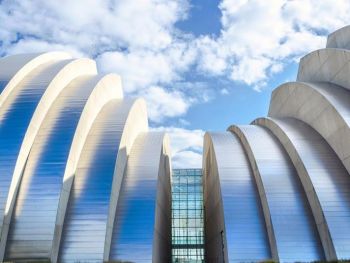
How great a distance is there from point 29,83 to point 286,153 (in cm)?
2028

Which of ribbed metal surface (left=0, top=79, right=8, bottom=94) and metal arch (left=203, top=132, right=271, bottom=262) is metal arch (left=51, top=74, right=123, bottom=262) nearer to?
ribbed metal surface (left=0, top=79, right=8, bottom=94)

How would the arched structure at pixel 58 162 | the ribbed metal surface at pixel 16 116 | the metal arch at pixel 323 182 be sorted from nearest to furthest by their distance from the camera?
the metal arch at pixel 323 182 → the arched structure at pixel 58 162 → the ribbed metal surface at pixel 16 116

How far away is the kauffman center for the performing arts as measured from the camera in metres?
23.9

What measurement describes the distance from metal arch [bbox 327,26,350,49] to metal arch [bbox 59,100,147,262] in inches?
723

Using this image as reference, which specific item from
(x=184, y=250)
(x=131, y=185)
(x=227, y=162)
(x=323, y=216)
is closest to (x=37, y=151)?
(x=131, y=185)

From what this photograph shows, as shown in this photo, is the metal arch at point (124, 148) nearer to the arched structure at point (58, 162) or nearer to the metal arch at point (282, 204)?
the arched structure at point (58, 162)

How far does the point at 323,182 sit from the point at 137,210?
12.4m

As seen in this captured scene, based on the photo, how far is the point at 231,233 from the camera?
25.6m

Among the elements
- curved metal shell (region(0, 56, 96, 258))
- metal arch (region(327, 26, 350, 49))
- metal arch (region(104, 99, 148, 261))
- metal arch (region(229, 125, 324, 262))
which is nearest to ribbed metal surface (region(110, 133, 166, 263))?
metal arch (region(104, 99, 148, 261))

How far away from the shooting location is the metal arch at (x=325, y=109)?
85.7ft

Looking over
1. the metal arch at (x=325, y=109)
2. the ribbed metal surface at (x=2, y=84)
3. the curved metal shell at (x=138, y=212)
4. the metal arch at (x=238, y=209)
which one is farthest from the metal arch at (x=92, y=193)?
the metal arch at (x=325, y=109)

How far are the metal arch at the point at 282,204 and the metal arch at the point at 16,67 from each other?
60.4 feet

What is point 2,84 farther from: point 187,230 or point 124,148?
point 187,230

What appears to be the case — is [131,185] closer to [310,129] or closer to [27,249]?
[27,249]
